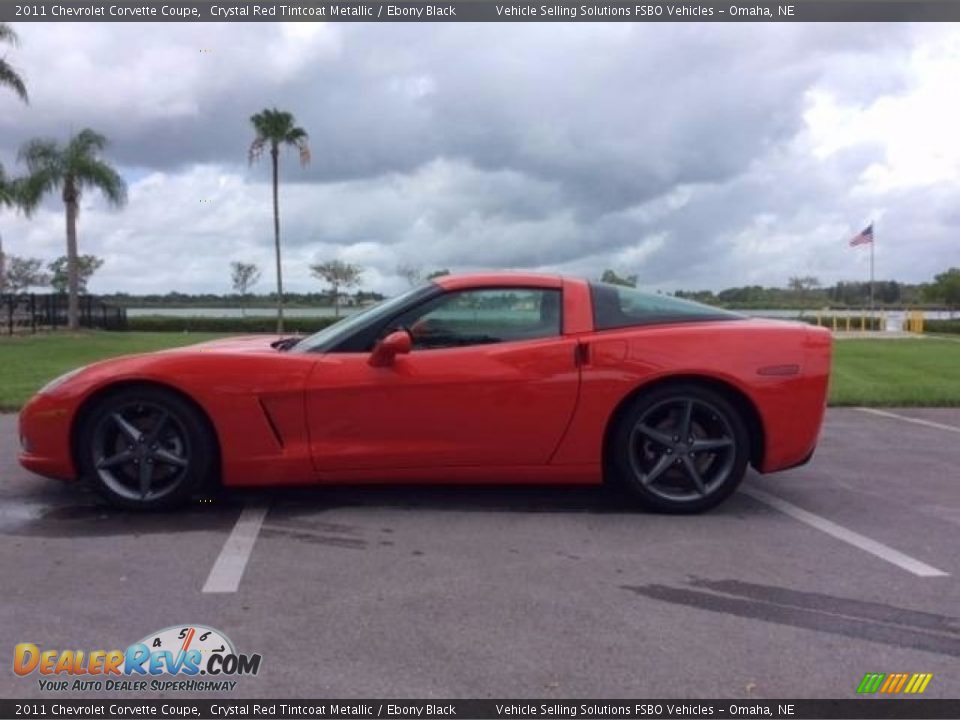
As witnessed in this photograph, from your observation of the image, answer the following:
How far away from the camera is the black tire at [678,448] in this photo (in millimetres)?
5211

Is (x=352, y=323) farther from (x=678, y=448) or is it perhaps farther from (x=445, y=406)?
(x=678, y=448)

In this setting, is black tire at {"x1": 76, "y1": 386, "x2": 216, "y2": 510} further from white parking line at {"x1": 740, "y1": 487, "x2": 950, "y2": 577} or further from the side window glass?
white parking line at {"x1": 740, "y1": 487, "x2": 950, "y2": 577}

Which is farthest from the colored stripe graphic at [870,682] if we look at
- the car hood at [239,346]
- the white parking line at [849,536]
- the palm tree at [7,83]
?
the palm tree at [7,83]

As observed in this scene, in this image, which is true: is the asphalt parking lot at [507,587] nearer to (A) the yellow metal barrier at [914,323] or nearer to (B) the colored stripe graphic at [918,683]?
(B) the colored stripe graphic at [918,683]

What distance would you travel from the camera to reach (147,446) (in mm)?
5113

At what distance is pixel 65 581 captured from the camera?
13.2 ft

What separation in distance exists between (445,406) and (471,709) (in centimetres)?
232

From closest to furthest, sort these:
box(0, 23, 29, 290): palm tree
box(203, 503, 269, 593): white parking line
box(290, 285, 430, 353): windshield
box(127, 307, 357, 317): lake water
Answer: box(203, 503, 269, 593): white parking line → box(290, 285, 430, 353): windshield → box(0, 23, 29, 290): palm tree → box(127, 307, 357, 317): lake water

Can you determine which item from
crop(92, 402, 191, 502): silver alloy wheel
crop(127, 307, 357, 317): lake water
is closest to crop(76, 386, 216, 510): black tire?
crop(92, 402, 191, 502): silver alloy wheel

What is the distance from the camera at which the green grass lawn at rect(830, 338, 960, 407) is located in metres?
10.7

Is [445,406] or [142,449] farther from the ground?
[445,406]

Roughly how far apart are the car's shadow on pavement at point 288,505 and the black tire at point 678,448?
13cm

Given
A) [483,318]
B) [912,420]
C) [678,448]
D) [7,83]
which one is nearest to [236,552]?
[483,318]

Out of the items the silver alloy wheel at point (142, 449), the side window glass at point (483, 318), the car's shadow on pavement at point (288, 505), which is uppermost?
the side window glass at point (483, 318)
